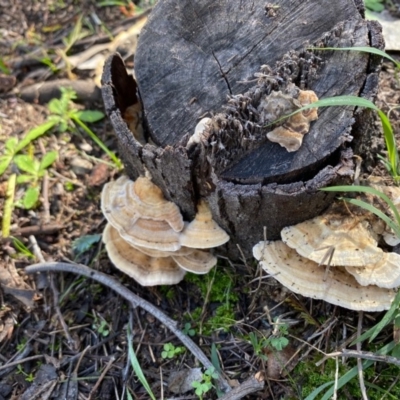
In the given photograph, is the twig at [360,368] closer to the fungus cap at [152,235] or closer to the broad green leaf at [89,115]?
the fungus cap at [152,235]

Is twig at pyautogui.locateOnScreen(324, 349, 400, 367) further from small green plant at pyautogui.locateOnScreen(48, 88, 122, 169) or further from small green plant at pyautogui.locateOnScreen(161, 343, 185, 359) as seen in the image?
small green plant at pyautogui.locateOnScreen(48, 88, 122, 169)

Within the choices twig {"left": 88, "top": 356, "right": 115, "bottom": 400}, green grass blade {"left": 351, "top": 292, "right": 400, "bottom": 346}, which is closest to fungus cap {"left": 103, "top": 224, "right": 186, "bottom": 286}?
twig {"left": 88, "top": 356, "right": 115, "bottom": 400}

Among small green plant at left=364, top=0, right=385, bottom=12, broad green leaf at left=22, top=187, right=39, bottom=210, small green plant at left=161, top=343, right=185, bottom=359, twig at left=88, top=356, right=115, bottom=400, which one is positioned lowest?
twig at left=88, top=356, right=115, bottom=400

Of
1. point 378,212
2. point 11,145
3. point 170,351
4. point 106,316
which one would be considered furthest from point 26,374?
point 378,212

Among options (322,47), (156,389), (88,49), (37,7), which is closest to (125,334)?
(156,389)

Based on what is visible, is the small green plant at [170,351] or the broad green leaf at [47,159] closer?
the small green plant at [170,351]

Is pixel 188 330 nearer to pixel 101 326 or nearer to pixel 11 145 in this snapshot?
pixel 101 326

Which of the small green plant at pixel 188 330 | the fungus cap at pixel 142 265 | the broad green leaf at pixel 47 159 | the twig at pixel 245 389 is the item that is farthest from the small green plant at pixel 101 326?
the broad green leaf at pixel 47 159
